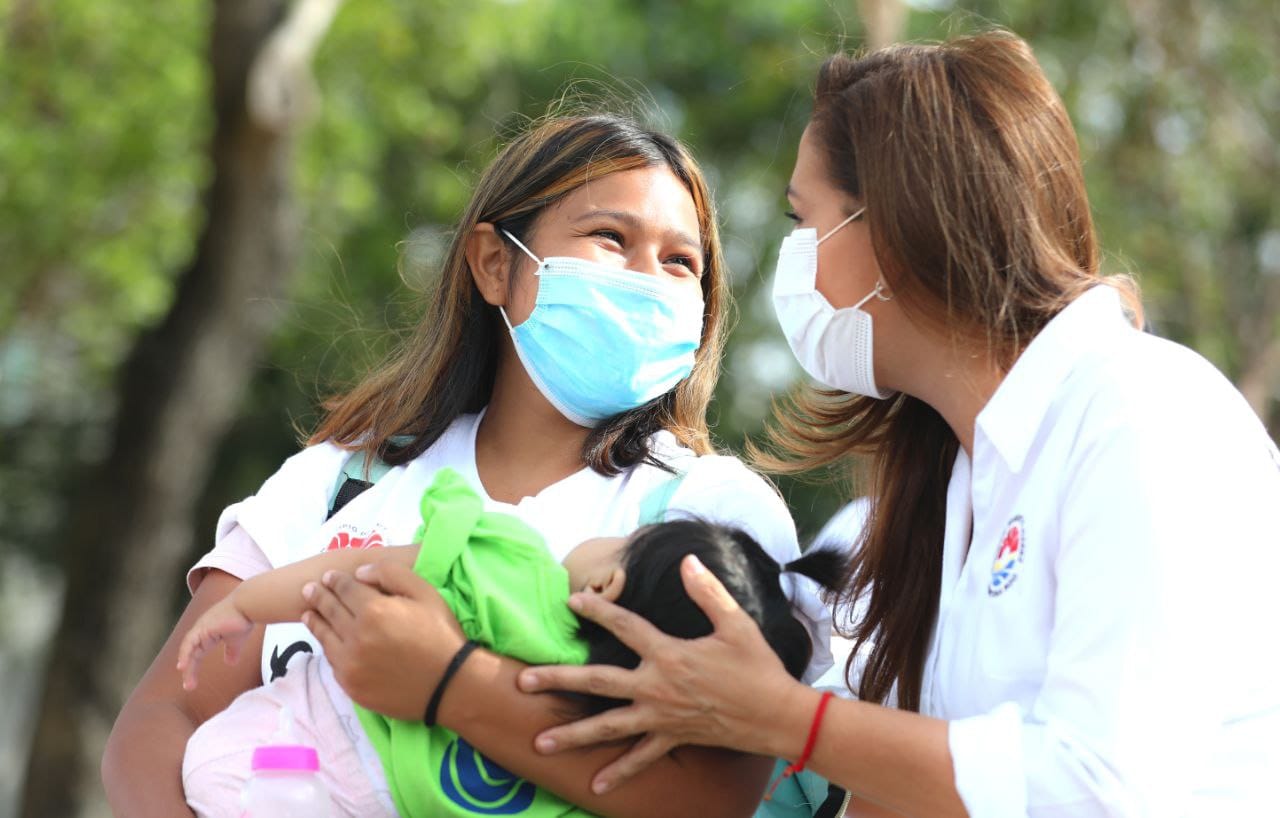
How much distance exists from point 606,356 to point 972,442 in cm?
77

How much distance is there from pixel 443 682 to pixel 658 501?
2.00 feet

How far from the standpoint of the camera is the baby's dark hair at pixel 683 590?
2.44 meters

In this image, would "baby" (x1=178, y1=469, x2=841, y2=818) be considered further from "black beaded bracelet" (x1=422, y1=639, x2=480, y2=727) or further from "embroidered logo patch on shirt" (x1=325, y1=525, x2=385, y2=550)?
"embroidered logo patch on shirt" (x1=325, y1=525, x2=385, y2=550)

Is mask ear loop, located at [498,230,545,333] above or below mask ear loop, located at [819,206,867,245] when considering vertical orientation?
below

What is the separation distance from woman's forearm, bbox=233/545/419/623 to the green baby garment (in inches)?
5.8

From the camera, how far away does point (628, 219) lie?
3.14 m

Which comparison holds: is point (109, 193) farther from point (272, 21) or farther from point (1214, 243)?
point (1214, 243)

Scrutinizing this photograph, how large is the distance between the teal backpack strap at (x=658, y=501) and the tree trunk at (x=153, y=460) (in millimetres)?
5916

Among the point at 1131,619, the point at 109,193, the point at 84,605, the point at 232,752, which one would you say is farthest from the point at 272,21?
the point at 1131,619

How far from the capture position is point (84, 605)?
858 centimetres

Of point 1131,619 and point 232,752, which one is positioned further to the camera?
point 232,752

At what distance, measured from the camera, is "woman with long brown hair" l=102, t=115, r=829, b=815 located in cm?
288

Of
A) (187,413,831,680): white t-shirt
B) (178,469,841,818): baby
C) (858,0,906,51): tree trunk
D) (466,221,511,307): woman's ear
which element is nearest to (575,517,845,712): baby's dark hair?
(178,469,841,818): baby

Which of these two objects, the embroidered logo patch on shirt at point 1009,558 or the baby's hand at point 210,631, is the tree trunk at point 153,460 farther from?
the embroidered logo patch on shirt at point 1009,558
